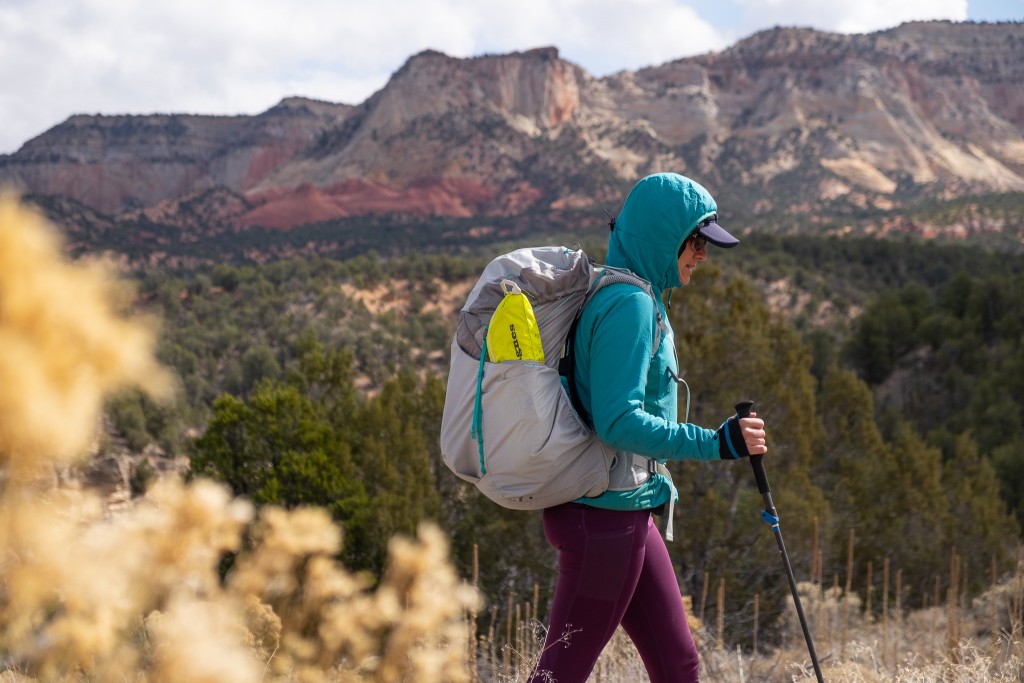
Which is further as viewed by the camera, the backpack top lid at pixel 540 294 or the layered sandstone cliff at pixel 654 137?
the layered sandstone cliff at pixel 654 137

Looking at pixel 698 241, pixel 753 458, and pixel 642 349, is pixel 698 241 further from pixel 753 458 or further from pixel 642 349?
pixel 753 458

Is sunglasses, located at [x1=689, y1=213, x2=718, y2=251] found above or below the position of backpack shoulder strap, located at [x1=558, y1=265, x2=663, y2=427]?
above

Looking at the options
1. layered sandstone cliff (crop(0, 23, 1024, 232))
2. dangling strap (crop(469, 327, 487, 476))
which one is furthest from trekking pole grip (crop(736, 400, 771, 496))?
layered sandstone cliff (crop(0, 23, 1024, 232))

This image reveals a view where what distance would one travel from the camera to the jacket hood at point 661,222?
74.9 inches

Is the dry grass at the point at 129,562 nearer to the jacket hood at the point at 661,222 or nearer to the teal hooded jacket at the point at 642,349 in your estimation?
the teal hooded jacket at the point at 642,349

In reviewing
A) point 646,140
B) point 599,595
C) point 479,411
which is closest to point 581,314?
point 479,411

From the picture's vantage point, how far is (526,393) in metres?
1.72

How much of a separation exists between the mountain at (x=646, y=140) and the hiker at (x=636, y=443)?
5627 cm

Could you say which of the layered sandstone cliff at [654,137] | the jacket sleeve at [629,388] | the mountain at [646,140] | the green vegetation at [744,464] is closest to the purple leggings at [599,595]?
the jacket sleeve at [629,388]

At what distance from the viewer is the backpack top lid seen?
5.93ft

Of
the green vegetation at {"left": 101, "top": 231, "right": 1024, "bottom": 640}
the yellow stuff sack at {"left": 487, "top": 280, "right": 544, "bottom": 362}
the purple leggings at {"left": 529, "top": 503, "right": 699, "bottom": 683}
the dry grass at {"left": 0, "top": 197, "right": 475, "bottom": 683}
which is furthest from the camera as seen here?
the green vegetation at {"left": 101, "top": 231, "right": 1024, "bottom": 640}

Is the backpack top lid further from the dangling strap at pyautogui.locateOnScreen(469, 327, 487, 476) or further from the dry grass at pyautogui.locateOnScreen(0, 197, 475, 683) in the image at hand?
the dry grass at pyautogui.locateOnScreen(0, 197, 475, 683)

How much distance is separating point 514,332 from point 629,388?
0.27 meters

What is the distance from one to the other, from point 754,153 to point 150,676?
240 feet
